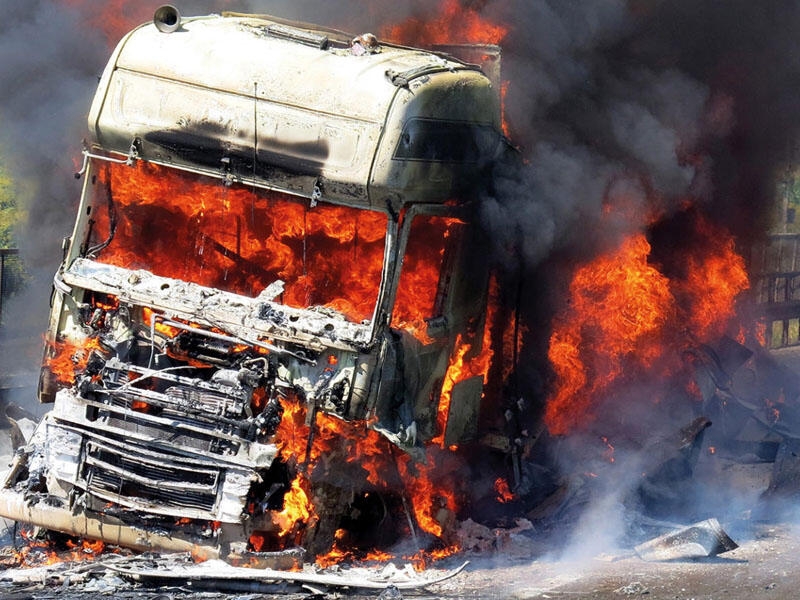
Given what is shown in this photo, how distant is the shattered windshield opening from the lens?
8.43m

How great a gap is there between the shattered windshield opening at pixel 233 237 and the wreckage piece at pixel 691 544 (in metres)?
2.95

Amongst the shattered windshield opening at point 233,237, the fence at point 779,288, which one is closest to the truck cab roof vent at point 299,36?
the shattered windshield opening at point 233,237

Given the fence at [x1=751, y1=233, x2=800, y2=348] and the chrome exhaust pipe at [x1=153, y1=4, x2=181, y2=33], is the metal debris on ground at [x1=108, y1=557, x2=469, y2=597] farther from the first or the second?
the fence at [x1=751, y1=233, x2=800, y2=348]

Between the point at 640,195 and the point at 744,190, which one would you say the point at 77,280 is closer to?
the point at 640,195

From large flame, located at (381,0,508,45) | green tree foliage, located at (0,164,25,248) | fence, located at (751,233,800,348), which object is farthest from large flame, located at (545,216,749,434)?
green tree foliage, located at (0,164,25,248)

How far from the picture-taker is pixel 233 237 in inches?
348

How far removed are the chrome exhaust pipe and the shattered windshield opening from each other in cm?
105

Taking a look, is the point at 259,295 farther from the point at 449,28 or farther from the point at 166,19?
the point at 449,28

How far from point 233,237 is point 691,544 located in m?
4.23

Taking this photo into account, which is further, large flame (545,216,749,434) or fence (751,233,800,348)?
fence (751,233,800,348)

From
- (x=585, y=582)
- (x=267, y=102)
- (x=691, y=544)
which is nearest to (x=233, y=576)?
(x=585, y=582)

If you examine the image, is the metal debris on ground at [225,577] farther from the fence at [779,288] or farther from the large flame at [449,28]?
the fence at [779,288]

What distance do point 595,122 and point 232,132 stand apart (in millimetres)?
3866

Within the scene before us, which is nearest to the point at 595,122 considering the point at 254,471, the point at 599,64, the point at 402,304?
the point at 599,64
